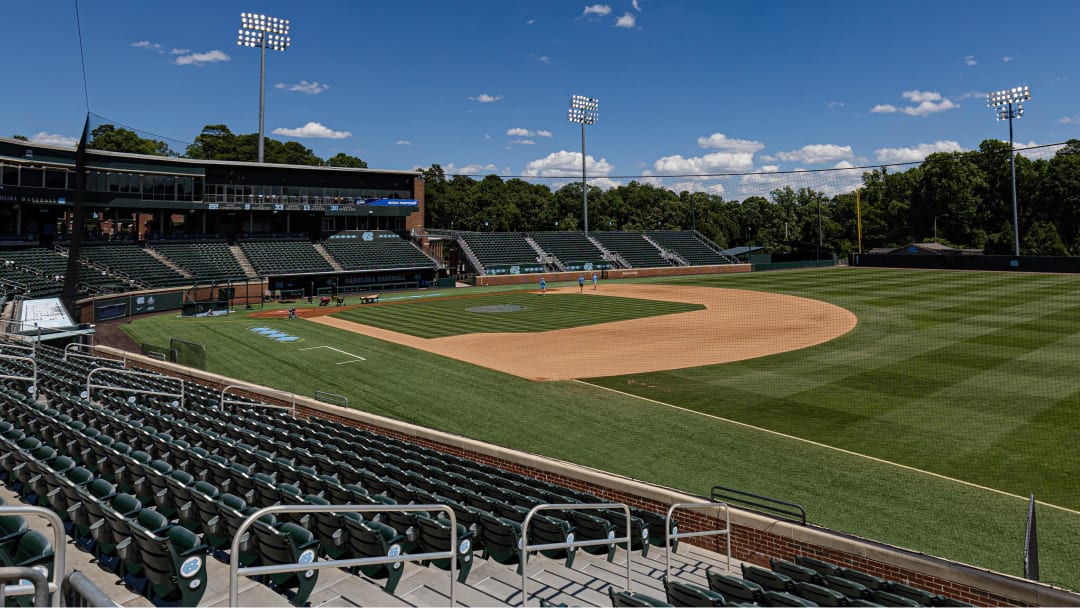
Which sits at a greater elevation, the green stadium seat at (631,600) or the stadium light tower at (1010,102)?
the stadium light tower at (1010,102)

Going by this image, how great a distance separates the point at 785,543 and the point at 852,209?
378 feet

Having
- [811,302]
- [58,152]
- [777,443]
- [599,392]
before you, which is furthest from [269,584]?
[58,152]

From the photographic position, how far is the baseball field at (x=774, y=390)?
41.6 ft

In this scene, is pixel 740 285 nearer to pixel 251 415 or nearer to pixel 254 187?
pixel 254 187

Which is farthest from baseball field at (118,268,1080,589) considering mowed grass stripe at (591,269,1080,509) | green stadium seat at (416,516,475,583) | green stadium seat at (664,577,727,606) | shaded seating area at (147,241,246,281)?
shaded seating area at (147,241,246,281)

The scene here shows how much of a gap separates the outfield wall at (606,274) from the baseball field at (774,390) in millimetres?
22141

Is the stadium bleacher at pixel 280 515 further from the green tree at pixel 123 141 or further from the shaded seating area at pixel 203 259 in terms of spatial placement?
the green tree at pixel 123 141

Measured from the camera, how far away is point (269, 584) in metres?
6.79

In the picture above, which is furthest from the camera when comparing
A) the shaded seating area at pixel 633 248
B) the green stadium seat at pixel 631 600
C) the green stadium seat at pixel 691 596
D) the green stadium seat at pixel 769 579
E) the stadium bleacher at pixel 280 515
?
the shaded seating area at pixel 633 248

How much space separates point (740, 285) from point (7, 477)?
196 ft

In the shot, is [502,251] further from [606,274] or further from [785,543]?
[785,543]

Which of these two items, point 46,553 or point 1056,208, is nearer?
point 46,553

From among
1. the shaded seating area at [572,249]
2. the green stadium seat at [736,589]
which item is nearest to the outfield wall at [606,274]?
the shaded seating area at [572,249]

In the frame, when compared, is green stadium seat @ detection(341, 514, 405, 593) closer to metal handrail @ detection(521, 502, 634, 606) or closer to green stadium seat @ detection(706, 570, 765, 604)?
metal handrail @ detection(521, 502, 634, 606)
